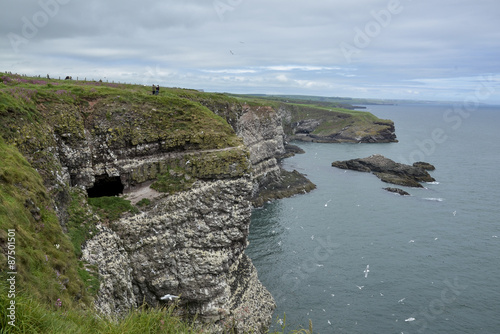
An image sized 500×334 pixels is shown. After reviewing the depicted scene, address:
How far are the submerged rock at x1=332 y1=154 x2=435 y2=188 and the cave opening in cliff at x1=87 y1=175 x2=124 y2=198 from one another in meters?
72.7

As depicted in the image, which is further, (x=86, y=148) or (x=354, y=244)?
(x=354, y=244)

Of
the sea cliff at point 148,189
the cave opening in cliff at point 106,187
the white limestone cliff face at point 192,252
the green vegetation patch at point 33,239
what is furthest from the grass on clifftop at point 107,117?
the white limestone cliff face at point 192,252

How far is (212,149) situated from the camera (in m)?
31.4

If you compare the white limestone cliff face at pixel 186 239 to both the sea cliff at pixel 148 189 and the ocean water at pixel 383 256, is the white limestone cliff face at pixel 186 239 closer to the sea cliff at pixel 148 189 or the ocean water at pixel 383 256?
the sea cliff at pixel 148 189

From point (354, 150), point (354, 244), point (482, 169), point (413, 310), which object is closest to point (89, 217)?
point (413, 310)

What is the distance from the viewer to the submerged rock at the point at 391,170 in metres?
87.0

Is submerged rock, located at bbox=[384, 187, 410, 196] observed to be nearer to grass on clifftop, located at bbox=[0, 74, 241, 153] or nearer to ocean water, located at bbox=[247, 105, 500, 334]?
ocean water, located at bbox=[247, 105, 500, 334]

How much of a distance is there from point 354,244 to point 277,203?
21.4m

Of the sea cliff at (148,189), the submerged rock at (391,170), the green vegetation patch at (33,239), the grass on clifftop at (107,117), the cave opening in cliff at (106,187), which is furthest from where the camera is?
the submerged rock at (391,170)

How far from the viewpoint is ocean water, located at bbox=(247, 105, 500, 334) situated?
35.7m

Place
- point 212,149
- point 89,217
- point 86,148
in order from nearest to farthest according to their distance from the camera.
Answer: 1. point 89,217
2. point 86,148
3. point 212,149

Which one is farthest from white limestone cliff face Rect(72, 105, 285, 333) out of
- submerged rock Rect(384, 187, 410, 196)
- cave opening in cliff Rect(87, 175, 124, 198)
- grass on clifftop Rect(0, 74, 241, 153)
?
submerged rock Rect(384, 187, 410, 196)

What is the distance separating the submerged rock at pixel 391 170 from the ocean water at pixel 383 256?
3697 millimetres

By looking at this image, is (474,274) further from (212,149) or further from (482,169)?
(482,169)
